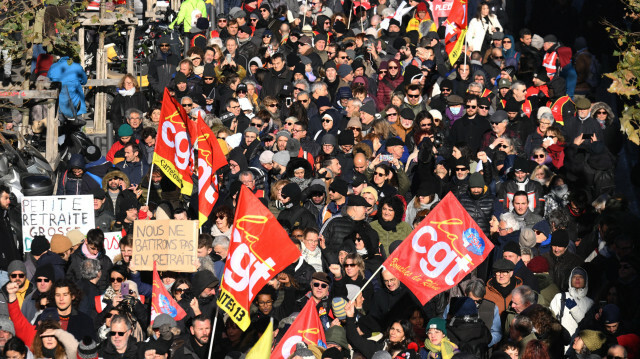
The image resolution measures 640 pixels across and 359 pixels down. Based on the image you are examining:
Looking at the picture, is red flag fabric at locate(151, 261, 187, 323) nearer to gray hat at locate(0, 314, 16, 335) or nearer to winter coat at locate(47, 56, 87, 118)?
gray hat at locate(0, 314, 16, 335)

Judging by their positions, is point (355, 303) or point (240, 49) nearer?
point (355, 303)

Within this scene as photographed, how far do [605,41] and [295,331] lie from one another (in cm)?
1322

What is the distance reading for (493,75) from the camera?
22.1 m

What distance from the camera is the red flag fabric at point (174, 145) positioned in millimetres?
16734

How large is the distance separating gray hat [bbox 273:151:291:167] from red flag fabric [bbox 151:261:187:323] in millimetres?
3643

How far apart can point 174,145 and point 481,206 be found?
3624 mm

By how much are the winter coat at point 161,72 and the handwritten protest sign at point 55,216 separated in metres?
5.89

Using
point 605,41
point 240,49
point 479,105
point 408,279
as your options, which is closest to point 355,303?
point 408,279

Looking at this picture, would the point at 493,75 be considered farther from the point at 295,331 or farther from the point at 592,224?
the point at 295,331

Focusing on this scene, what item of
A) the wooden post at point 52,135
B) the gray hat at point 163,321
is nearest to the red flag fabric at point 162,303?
the gray hat at point 163,321

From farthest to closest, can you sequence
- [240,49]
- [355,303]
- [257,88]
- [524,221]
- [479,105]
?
[240,49] < [257,88] < [479,105] < [524,221] < [355,303]

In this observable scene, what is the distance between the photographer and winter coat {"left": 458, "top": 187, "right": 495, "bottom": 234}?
54.2 feet

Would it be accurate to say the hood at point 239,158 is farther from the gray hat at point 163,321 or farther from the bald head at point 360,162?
the gray hat at point 163,321

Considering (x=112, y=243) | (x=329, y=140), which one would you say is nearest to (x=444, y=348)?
(x=112, y=243)
